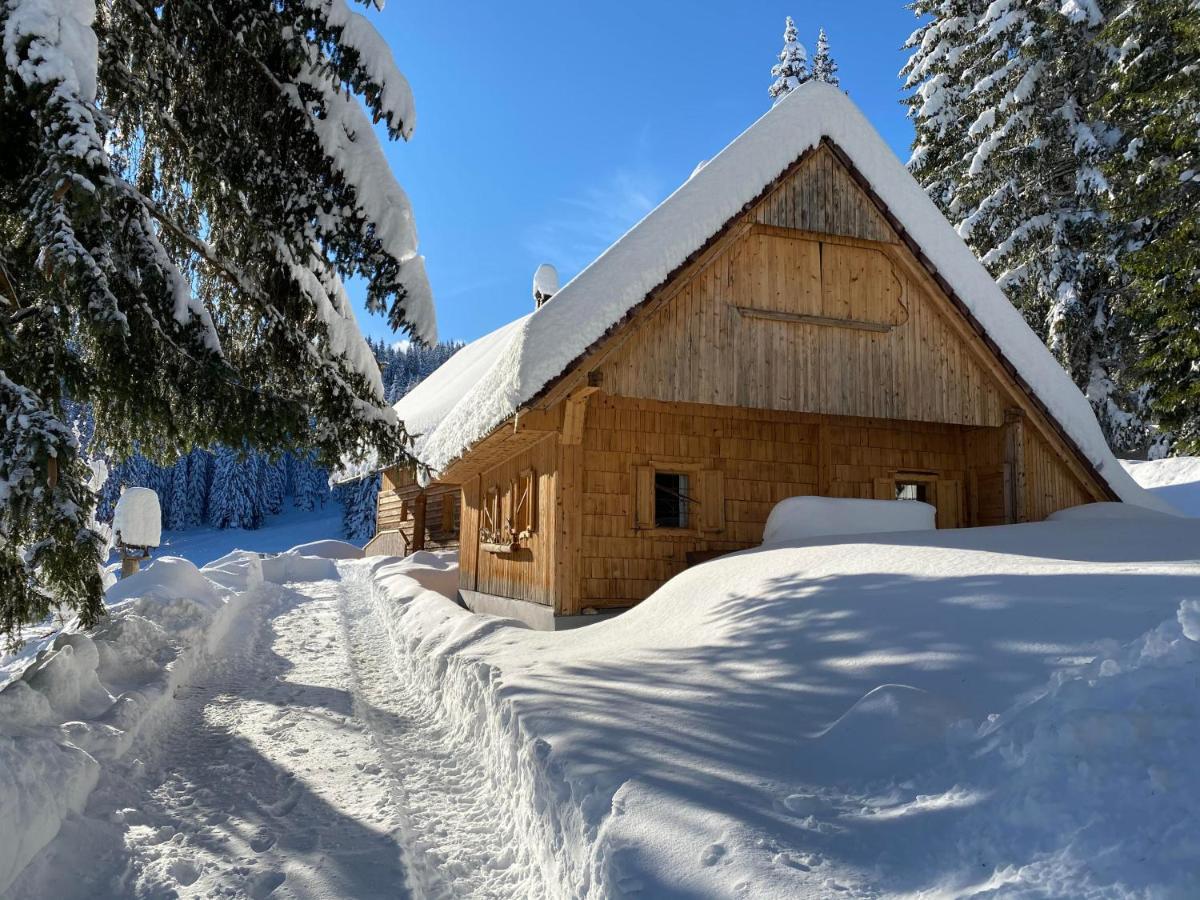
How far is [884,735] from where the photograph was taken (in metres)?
3.24

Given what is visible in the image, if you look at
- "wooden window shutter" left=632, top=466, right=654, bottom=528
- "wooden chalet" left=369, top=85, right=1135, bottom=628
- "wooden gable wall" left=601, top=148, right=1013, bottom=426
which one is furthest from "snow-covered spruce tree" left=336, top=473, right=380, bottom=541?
"wooden gable wall" left=601, top=148, right=1013, bottom=426

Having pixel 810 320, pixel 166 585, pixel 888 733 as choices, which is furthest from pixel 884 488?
pixel 166 585

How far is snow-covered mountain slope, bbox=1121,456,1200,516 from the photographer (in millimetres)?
14875

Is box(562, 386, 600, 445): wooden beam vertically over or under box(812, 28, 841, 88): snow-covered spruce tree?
under

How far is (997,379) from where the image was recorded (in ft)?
36.1

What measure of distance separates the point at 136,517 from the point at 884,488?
14.5 m

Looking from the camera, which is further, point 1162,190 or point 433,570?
point 433,570

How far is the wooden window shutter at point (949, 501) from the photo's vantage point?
40.5ft

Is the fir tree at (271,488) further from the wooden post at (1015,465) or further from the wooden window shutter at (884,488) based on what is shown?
the wooden post at (1015,465)

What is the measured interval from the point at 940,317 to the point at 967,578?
711cm

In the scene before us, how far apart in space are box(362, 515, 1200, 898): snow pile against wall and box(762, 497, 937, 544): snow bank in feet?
9.86

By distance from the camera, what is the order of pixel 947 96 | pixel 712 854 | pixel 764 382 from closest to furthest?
1. pixel 712 854
2. pixel 764 382
3. pixel 947 96

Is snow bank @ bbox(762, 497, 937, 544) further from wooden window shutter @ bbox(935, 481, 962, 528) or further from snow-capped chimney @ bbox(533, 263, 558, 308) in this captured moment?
snow-capped chimney @ bbox(533, 263, 558, 308)

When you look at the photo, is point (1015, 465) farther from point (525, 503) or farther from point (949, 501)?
point (525, 503)
